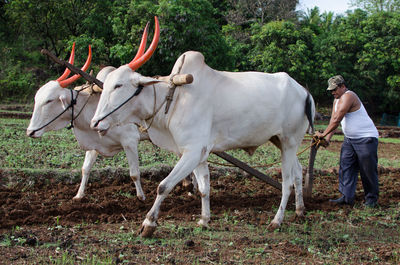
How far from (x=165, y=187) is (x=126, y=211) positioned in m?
1.41

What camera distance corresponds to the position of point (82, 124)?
20.2 feet

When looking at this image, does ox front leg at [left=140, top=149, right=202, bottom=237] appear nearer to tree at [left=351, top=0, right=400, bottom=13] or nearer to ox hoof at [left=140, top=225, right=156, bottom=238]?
ox hoof at [left=140, top=225, right=156, bottom=238]

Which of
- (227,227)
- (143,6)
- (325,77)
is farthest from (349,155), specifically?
(325,77)

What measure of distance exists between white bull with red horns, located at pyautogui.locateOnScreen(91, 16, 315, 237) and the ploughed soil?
0.49 meters

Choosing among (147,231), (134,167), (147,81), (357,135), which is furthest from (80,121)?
(357,135)

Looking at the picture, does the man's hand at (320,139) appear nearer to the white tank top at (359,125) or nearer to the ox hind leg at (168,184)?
the white tank top at (359,125)

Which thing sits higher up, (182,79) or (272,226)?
(182,79)

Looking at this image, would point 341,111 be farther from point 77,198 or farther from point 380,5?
point 380,5

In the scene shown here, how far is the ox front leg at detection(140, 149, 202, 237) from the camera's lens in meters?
4.31

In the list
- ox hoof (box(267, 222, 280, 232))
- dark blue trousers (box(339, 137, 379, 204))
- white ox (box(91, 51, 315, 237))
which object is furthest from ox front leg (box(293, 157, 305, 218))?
dark blue trousers (box(339, 137, 379, 204))

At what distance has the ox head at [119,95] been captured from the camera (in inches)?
167

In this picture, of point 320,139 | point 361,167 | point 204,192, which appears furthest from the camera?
point 361,167

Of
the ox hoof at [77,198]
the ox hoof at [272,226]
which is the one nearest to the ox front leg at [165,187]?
the ox hoof at [272,226]

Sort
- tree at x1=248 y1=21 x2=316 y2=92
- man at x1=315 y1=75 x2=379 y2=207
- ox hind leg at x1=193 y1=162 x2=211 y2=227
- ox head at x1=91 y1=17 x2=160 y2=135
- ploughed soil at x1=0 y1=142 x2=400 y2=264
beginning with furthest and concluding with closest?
1. tree at x1=248 y1=21 x2=316 y2=92
2. man at x1=315 y1=75 x2=379 y2=207
3. ox hind leg at x1=193 y1=162 x2=211 y2=227
4. ox head at x1=91 y1=17 x2=160 y2=135
5. ploughed soil at x1=0 y1=142 x2=400 y2=264
